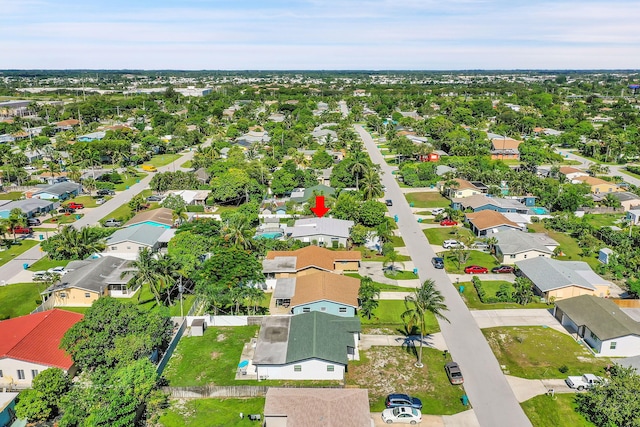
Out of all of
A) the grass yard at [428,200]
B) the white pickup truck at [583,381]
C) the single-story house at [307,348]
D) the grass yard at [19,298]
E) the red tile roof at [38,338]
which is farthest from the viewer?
the grass yard at [428,200]

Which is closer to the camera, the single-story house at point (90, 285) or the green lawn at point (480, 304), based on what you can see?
the green lawn at point (480, 304)

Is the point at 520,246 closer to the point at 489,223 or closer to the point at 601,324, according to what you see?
the point at 489,223

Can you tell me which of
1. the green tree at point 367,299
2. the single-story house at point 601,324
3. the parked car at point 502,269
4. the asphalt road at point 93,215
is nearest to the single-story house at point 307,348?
the green tree at point 367,299

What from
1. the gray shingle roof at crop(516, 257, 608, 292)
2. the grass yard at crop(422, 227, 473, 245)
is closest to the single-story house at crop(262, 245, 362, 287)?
the grass yard at crop(422, 227, 473, 245)

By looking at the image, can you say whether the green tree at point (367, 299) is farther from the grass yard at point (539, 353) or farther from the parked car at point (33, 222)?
the parked car at point (33, 222)

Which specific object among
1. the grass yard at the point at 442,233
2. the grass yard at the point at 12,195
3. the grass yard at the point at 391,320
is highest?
Result: the grass yard at the point at 12,195

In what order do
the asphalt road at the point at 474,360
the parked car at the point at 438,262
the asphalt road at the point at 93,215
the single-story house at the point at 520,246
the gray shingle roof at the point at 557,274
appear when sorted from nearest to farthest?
the asphalt road at the point at 474,360 → the gray shingle roof at the point at 557,274 → the parked car at the point at 438,262 → the asphalt road at the point at 93,215 → the single-story house at the point at 520,246

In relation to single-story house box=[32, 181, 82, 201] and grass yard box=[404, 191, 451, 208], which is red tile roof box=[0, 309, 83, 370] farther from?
grass yard box=[404, 191, 451, 208]
